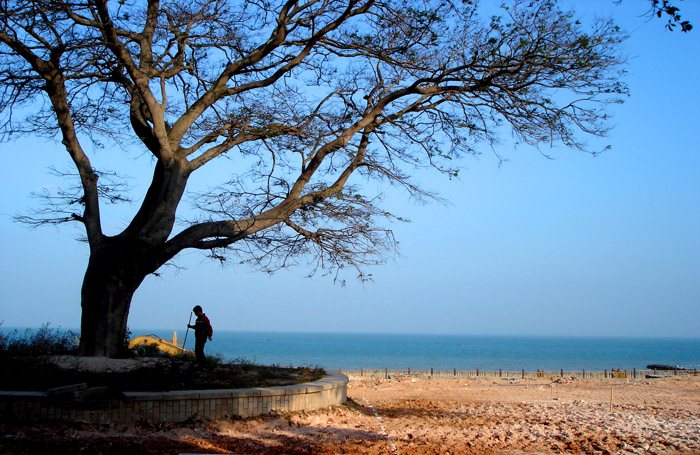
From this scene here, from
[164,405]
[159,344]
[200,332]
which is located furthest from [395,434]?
[159,344]

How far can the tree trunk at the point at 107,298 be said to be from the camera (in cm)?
1043

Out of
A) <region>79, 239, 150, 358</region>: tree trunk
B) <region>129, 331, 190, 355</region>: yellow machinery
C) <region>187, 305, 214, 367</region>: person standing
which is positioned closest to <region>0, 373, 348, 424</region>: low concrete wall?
<region>187, 305, 214, 367</region>: person standing

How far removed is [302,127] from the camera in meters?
12.0

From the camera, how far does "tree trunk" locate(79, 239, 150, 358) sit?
10.4m

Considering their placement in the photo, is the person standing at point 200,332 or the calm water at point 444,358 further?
the calm water at point 444,358

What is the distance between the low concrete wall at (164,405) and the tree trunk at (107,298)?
2998mm

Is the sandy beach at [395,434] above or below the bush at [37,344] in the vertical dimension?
below

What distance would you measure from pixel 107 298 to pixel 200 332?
1674 mm

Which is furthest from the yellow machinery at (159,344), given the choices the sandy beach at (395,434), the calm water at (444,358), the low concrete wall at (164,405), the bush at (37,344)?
the sandy beach at (395,434)

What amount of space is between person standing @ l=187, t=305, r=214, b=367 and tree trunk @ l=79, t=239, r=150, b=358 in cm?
120

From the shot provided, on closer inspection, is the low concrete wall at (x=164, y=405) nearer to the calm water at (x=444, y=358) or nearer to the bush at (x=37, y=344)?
the bush at (x=37, y=344)

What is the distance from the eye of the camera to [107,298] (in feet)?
34.5

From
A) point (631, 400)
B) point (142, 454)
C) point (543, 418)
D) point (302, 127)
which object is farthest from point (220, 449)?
point (631, 400)

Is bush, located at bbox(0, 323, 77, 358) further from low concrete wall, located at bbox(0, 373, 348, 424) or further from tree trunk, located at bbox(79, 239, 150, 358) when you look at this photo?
low concrete wall, located at bbox(0, 373, 348, 424)
